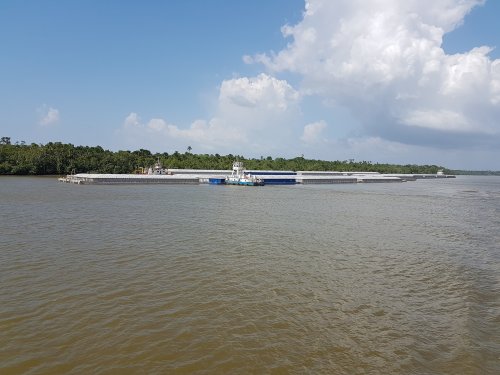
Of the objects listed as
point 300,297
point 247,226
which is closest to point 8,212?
point 247,226

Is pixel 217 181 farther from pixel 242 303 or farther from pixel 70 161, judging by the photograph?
pixel 242 303

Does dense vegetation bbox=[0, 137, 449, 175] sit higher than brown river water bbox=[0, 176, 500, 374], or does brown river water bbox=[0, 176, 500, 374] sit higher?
dense vegetation bbox=[0, 137, 449, 175]

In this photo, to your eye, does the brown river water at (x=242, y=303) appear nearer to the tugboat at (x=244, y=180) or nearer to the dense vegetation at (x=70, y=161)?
the tugboat at (x=244, y=180)

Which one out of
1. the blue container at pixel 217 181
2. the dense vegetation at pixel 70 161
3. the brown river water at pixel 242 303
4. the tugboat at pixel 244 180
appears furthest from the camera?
the dense vegetation at pixel 70 161

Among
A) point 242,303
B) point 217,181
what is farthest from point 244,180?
point 242,303

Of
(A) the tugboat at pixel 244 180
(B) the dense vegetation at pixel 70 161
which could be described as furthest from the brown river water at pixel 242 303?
(B) the dense vegetation at pixel 70 161

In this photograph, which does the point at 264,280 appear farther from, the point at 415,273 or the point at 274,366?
the point at 415,273

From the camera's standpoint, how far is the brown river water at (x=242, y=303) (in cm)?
1002

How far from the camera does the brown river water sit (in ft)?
32.9

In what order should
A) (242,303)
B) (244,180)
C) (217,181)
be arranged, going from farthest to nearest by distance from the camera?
(217,181)
(244,180)
(242,303)

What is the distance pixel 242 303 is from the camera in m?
14.0

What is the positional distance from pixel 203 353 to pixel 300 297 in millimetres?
5883

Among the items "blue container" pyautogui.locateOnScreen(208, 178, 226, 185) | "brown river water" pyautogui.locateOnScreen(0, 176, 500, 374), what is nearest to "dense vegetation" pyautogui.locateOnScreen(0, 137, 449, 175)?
"blue container" pyautogui.locateOnScreen(208, 178, 226, 185)

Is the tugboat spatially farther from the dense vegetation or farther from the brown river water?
the brown river water
